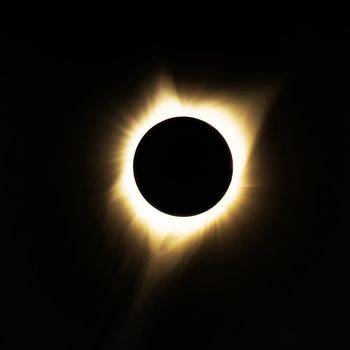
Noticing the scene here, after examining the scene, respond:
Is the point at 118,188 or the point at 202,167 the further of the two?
the point at 118,188

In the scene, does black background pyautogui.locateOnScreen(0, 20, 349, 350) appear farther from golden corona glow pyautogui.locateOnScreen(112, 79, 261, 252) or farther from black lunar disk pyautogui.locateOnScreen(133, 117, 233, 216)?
black lunar disk pyautogui.locateOnScreen(133, 117, 233, 216)

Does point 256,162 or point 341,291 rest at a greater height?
point 256,162

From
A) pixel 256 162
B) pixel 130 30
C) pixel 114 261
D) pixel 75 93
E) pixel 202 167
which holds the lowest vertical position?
pixel 114 261

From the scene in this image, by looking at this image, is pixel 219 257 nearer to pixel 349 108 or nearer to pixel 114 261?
pixel 114 261

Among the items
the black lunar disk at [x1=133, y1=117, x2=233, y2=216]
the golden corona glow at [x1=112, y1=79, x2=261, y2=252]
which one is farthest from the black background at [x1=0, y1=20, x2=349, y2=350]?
the black lunar disk at [x1=133, y1=117, x2=233, y2=216]

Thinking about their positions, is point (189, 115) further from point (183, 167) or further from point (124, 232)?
point (124, 232)

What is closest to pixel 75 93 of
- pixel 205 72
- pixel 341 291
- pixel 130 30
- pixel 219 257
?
pixel 130 30
